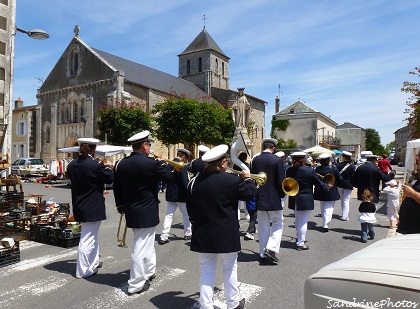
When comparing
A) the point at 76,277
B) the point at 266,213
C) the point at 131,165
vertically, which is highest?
the point at 131,165

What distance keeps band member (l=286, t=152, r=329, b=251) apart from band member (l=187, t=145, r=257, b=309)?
10.5 feet

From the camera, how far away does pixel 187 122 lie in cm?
2730

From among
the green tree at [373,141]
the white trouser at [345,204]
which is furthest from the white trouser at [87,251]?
the green tree at [373,141]

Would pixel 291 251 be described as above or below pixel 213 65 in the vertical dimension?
below

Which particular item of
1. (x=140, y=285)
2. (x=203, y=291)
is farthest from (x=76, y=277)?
(x=203, y=291)

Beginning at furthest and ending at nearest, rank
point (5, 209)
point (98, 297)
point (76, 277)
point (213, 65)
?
point (213, 65) < point (5, 209) < point (76, 277) < point (98, 297)

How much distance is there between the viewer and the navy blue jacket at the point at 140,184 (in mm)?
4531

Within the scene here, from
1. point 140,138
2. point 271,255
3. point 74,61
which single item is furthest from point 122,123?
point 140,138

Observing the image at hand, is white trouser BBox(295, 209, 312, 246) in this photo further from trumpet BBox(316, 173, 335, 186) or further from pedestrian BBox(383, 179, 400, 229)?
pedestrian BBox(383, 179, 400, 229)

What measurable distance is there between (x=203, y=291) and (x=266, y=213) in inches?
96.2

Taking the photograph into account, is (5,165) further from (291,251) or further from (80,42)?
(80,42)

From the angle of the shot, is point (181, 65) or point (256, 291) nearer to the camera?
point (256, 291)

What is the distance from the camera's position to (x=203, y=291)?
365cm

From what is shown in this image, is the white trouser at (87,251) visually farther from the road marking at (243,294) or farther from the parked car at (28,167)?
the parked car at (28,167)
